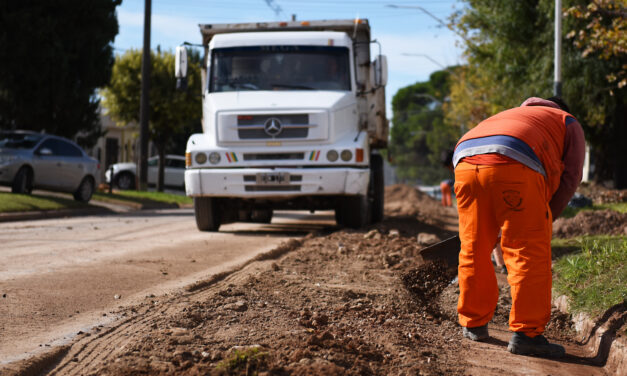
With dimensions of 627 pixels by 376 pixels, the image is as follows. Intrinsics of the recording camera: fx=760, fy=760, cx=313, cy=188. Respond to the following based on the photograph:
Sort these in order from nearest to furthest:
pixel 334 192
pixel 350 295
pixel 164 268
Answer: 1. pixel 350 295
2. pixel 164 268
3. pixel 334 192

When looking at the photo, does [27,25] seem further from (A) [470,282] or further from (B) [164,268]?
(A) [470,282]

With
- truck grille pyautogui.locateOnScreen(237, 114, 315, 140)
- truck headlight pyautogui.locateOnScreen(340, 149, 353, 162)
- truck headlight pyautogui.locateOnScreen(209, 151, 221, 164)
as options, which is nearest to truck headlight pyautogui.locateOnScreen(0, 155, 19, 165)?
truck headlight pyautogui.locateOnScreen(209, 151, 221, 164)

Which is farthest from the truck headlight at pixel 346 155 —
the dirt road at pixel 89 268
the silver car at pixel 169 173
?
the silver car at pixel 169 173

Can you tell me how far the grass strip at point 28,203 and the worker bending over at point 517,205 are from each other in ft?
40.1

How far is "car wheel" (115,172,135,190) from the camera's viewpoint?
31391 mm

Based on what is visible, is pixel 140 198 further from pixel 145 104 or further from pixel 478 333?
pixel 478 333

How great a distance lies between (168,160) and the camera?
33.4m

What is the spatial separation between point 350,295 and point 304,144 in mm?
5597

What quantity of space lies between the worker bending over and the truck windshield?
703 centimetres

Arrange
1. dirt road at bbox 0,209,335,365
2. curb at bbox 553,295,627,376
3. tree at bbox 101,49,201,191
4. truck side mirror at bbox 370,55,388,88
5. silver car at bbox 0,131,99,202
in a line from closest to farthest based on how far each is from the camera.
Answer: curb at bbox 553,295,627,376, dirt road at bbox 0,209,335,365, truck side mirror at bbox 370,55,388,88, silver car at bbox 0,131,99,202, tree at bbox 101,49,201,191

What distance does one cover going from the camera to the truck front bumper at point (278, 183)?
428 inches

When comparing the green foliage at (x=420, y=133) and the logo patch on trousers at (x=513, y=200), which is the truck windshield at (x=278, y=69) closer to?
the logo patch on trousers at (x=513, y=200)

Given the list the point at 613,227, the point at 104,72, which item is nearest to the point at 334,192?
the point at 613,227

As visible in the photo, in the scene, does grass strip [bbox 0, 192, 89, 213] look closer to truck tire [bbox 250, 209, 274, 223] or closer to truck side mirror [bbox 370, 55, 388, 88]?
truck tire [bbox 250, 209, 274, 223]
